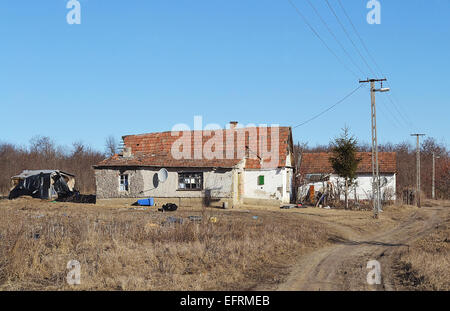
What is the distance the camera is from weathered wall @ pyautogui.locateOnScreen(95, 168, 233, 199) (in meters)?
29.5

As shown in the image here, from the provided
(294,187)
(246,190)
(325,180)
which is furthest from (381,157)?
(246,190)

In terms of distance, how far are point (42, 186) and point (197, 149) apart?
12.8 meters

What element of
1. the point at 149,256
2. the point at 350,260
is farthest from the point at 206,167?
the point at 149,256

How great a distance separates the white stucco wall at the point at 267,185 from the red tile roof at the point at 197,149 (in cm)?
52

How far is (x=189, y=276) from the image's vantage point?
9.62 m

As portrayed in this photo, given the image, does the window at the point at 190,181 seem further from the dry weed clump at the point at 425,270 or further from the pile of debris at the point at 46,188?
the dry weed clump at the point at 425,270

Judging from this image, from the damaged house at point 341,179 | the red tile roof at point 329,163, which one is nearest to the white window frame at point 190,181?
the damaged house at point 341,179

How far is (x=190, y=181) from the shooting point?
30156 millimetres

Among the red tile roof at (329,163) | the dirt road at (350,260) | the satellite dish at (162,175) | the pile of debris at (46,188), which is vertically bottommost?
the dirt road at (350,260)

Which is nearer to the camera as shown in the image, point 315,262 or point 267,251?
point 315,262

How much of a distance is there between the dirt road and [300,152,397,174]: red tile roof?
19.8 m

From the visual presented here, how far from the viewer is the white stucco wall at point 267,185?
106 ft
